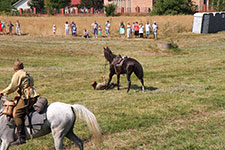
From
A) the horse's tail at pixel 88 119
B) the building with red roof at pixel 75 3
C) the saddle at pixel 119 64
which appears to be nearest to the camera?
the horse's tail at pixel 88 119

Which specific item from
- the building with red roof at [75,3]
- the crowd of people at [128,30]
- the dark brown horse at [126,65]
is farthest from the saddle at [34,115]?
the building with red roof at [75,3]

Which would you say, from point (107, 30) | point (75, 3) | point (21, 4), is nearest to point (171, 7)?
point (107, 30)

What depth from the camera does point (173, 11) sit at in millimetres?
54594

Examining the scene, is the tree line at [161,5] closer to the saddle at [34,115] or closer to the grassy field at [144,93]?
the grassy field at [144,93]

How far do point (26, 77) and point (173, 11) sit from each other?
49.8m

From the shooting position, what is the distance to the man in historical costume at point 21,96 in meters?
7.51

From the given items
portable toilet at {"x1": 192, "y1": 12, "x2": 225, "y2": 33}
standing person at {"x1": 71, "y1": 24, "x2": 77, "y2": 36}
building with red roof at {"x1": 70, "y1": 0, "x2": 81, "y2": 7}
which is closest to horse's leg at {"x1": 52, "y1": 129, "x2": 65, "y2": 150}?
standing person at {"x1": 71, "y1": 24, "x2": 77, "y2": 36}

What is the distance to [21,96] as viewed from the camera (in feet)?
25.5

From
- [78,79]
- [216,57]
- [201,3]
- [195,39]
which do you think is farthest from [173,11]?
[78,79]

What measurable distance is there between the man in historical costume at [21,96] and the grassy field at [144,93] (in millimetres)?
1723

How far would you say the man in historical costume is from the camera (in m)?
7.51

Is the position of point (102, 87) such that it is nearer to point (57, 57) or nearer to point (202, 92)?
point (202, 92)

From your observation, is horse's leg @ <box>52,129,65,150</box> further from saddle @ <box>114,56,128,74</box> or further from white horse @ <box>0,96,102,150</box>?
saddle @ <box>114,56,128,74</box>

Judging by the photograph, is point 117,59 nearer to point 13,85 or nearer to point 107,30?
point 13,85
